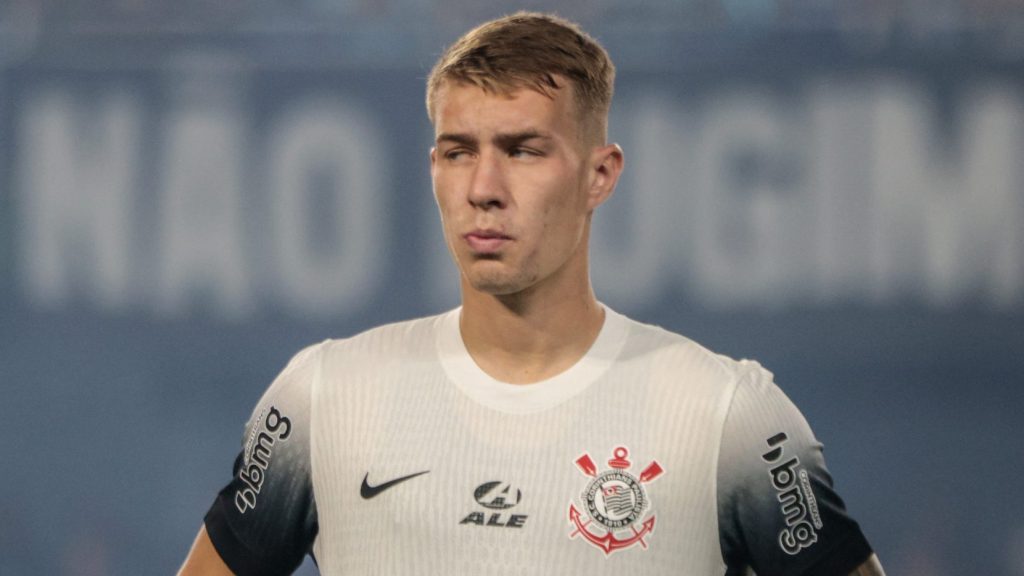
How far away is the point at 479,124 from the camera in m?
2.35

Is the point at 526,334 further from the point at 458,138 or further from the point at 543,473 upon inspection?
the point at 458,138

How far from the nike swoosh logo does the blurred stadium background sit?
244 cm

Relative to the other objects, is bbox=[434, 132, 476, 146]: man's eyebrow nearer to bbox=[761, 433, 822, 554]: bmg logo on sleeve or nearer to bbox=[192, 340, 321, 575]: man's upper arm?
bbox=[192, 340, 321, 575]: man's upper arm

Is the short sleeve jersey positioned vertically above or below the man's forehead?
below

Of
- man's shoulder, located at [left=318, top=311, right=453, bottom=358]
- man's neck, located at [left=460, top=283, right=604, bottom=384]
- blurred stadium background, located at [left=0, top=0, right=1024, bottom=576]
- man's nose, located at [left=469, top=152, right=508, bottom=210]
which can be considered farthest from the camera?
blurred stadium background, located at [left=0, top=0, right=1024, bottom=576]

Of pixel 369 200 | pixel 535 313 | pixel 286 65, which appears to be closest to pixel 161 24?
pixel 286 65

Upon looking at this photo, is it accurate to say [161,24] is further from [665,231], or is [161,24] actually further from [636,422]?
[636,422]

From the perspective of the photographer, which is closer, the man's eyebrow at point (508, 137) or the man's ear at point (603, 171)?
the man's eyebrow at point (508, 137)

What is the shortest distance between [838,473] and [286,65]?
218 centimetres

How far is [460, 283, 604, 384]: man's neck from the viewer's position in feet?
8.07

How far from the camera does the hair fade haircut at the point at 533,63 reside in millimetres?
2365

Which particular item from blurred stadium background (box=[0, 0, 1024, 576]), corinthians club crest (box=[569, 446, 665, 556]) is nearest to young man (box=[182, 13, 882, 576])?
corinthians club crest (box=[569, 446, 665, 556])

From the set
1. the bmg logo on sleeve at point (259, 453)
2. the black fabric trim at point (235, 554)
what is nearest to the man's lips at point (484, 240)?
the bmg logo on sleeve at point (259, 453)

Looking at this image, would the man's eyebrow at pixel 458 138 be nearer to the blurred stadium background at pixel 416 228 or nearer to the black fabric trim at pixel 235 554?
the black fabric trim at pixel 235 554
